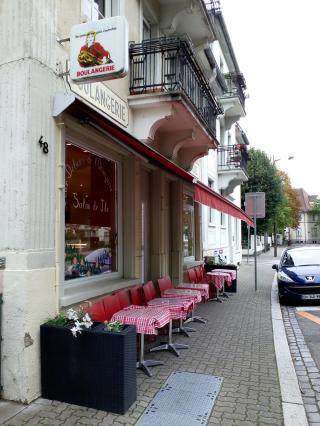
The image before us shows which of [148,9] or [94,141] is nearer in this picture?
[94,141]

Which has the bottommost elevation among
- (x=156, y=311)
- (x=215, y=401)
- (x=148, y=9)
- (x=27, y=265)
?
(x=215, y=401)

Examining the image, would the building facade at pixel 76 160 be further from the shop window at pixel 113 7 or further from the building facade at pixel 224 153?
the building facade at pixel 224 153

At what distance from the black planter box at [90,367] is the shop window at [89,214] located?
54.3 inches

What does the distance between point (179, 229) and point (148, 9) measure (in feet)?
16.9

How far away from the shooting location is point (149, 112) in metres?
7.45

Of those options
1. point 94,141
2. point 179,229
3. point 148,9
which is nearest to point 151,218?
point 179,229

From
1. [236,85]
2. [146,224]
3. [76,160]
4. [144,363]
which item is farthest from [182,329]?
[236,85]

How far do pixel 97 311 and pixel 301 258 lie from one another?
8.16m

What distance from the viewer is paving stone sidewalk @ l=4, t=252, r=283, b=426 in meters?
3.85

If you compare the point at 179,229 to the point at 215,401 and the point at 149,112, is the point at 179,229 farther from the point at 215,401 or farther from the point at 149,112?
the point at 215,401

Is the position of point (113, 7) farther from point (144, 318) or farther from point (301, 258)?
point (301, 258)

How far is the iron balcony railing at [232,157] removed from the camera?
1869 cm

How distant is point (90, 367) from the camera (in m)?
4.03

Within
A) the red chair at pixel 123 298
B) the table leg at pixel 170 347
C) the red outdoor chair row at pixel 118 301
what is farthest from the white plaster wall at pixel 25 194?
the table leg at pixel 170 347
